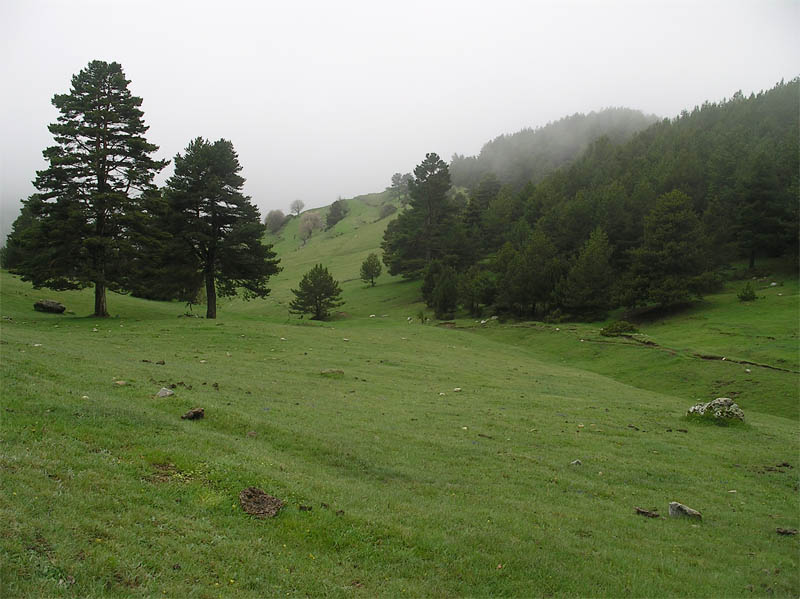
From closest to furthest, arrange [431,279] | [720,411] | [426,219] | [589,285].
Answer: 1. [720,411]
2. [589,285]
3. [431,279]
4. [426,219]

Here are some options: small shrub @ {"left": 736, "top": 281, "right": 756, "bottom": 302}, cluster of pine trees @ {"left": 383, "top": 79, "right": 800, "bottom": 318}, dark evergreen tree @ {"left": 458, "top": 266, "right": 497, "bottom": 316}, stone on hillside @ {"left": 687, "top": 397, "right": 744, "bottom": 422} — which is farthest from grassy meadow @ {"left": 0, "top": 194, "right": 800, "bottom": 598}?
dark evergreen tree @ {"left": 458, "top": 266, "right": 497, "bottom": 316}

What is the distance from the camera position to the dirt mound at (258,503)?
7168 mm

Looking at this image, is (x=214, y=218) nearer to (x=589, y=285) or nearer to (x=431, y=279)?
(x=431, y=279)

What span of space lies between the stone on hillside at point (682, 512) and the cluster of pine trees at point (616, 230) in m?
42.3

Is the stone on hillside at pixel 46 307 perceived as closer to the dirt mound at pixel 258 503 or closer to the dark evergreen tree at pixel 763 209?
the dirt mound at pixel 258 503

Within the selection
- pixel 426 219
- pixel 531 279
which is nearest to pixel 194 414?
pixel 531 279

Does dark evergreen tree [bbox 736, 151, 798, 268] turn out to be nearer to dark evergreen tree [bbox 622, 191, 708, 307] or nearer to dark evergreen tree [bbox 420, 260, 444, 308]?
dark evergreen tree [bbox 622, 191, 708, 307]

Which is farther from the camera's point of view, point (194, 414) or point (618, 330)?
point (618, 330)

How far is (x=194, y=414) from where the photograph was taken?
1129 cm

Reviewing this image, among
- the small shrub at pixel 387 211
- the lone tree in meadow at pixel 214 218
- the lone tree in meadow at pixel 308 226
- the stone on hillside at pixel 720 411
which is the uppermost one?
the small shrub at pixel 387 211

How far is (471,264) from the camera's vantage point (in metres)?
76.6

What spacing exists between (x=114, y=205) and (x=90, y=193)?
1920 millimetres

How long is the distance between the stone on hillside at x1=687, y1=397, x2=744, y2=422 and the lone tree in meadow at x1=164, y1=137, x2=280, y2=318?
32328mm

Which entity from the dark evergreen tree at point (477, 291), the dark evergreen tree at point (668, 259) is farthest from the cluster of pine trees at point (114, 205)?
the dark evergreen tree at point (668, 259)
